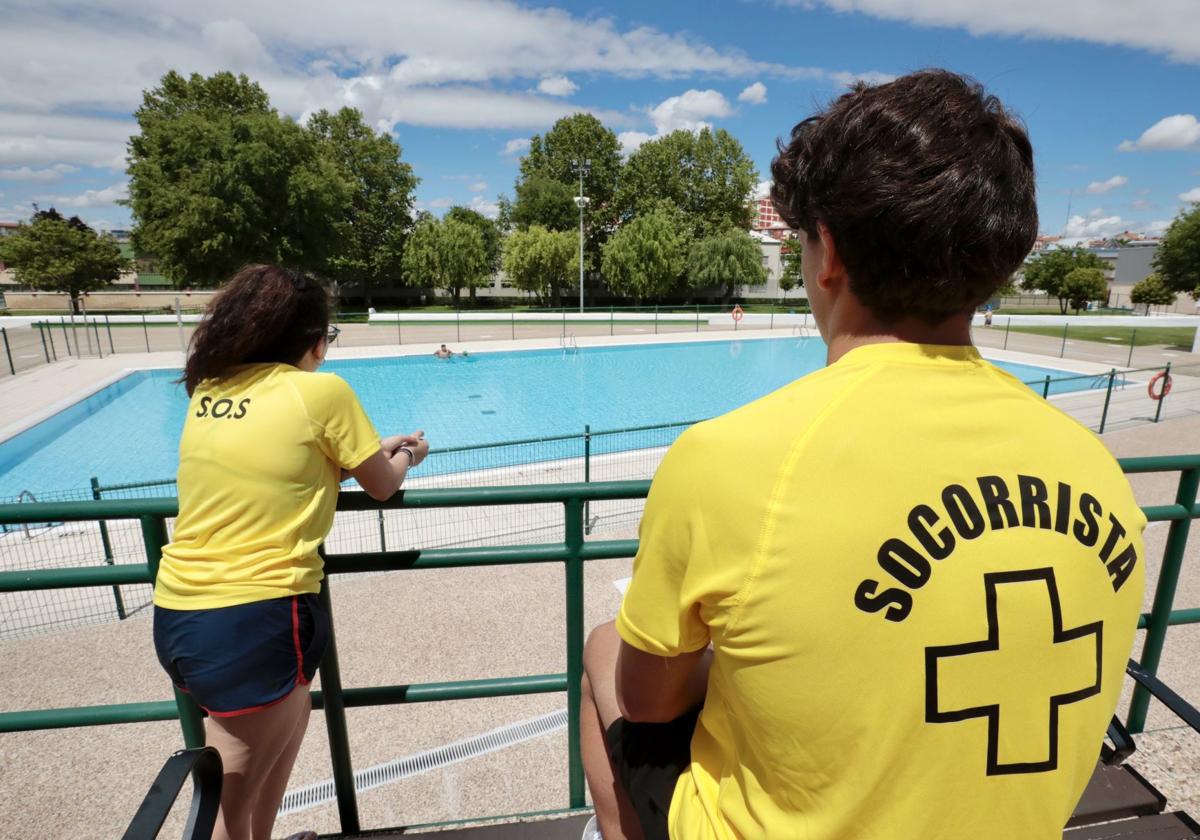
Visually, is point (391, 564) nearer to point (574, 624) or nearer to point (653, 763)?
point (574, 624)

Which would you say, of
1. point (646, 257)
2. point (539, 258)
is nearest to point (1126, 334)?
point (646, 257)

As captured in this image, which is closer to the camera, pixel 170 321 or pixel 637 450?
pixel 637 450

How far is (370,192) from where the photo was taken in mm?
51969

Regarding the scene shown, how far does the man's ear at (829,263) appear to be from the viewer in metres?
0.96

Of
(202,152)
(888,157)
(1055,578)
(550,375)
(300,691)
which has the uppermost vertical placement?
(202,152)

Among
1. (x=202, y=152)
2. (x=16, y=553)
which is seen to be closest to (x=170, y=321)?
(x=202, y=152)

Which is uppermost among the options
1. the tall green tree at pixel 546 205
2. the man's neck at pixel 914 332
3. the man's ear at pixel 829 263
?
the tall green tree at pixel 546 205

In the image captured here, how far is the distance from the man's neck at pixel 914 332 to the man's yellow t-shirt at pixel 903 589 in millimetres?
38

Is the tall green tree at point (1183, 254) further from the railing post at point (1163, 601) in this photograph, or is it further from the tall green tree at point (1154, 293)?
the railing post at point (1163, 601)

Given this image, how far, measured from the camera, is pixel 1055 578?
0.83m

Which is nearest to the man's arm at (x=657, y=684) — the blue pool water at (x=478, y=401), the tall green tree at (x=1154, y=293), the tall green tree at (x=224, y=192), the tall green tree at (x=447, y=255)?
the blue pool water at (x=478, y=401)

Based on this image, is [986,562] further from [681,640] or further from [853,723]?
Answer: [681,640]

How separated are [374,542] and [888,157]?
7.64m

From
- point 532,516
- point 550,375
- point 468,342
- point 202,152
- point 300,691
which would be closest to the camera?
point 300,691
